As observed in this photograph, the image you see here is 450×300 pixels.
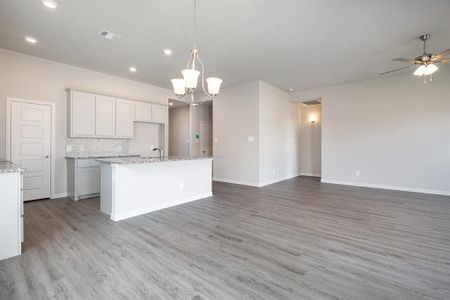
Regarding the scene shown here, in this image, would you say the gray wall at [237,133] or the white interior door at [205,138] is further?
the white interior door at [205,138]

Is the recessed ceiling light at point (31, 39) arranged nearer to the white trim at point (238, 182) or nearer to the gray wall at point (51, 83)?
the gray wall at point (51, 83)

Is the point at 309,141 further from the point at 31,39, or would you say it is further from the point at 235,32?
the point at 31,39

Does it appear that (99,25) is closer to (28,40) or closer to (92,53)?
(92,53)

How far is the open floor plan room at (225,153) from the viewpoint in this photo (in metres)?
2.02

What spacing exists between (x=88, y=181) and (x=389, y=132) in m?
7.44

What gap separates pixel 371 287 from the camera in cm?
178

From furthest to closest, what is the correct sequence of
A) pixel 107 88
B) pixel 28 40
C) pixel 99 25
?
pixel 107 88 → pixel 28 40 → pixel 99 25

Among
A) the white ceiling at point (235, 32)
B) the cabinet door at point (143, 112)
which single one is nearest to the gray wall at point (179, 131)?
the cabinet door at point (143, 112)

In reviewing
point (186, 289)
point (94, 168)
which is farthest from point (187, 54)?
point (186, 289)

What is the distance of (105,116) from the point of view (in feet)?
16.7

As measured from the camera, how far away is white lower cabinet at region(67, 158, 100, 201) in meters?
4.43

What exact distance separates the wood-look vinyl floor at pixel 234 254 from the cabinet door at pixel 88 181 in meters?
0.54

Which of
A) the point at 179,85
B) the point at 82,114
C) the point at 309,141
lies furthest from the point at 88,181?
the point at 309,141

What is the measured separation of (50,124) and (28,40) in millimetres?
1645
